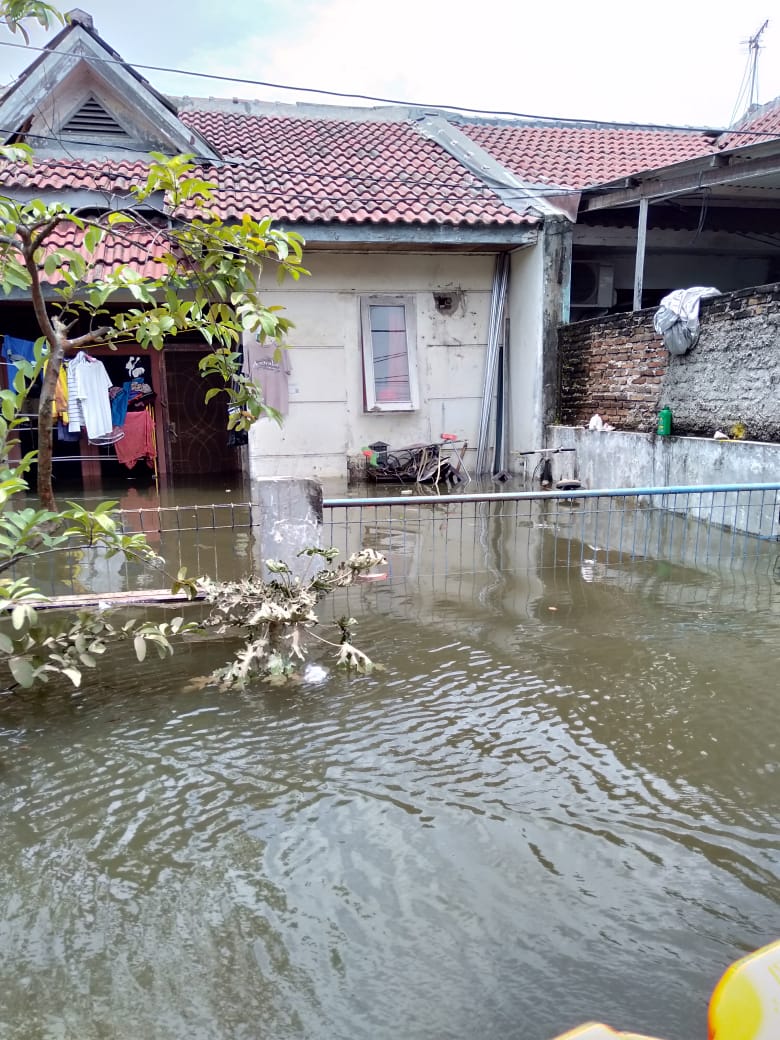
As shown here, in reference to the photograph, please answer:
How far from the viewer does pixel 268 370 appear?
1048 cm

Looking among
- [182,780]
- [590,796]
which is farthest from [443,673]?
[182,780]

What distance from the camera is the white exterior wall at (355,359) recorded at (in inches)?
424

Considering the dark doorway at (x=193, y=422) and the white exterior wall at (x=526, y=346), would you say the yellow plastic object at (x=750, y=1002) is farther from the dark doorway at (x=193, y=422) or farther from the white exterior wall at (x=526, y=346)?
the dark doorway at (x=193, y=422)

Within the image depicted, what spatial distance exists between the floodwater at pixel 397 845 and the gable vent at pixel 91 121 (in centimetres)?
921

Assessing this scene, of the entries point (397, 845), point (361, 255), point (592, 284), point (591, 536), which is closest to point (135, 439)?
point (361, 255)

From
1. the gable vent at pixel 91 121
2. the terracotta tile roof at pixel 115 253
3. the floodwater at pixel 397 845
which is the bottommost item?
the floodwater at pixel 397 845

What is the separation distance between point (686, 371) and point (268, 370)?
18.0 feet

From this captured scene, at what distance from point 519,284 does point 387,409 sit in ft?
9.07

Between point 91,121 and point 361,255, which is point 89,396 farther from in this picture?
point 361,255

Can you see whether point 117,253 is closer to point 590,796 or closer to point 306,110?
point 306,110

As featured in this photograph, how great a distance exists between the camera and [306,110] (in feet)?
44.6

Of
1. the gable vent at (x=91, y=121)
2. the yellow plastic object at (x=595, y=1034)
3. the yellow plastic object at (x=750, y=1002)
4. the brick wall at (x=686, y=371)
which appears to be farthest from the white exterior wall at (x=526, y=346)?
the yellow plastic object at (x=595, y=1034)

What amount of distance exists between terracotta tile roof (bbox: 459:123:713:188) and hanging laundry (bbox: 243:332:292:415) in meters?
4.95

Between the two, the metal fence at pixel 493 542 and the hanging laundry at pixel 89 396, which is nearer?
the metal fence at pixel 493 542
